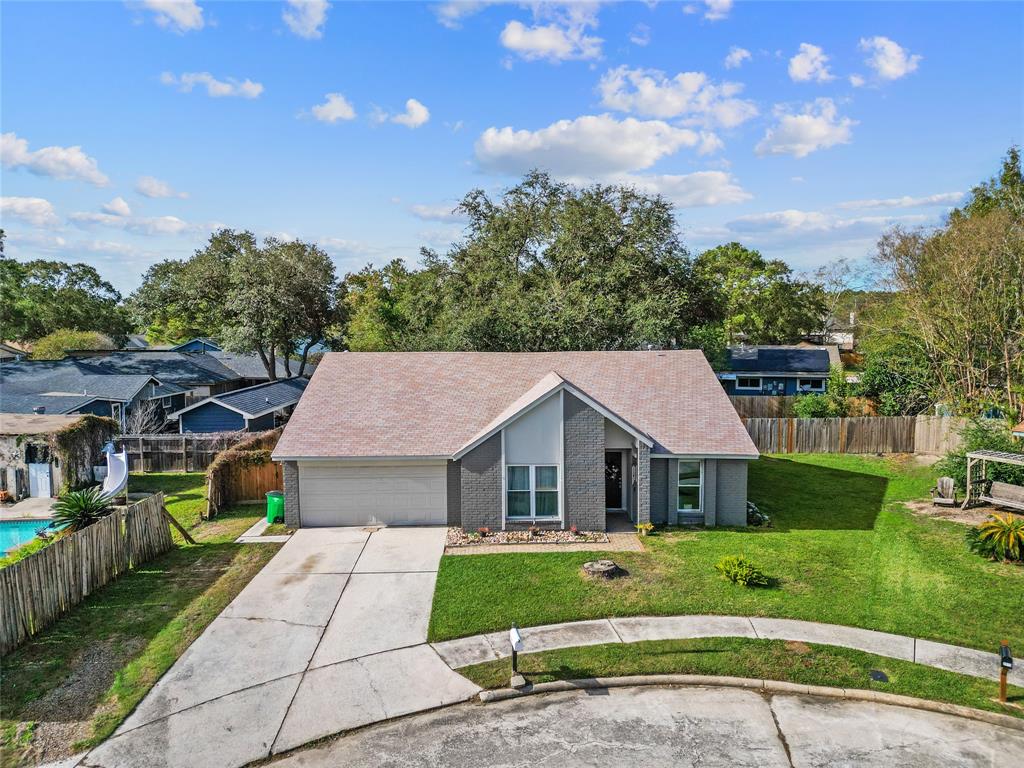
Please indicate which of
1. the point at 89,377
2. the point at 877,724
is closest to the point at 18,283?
the point at 89,377

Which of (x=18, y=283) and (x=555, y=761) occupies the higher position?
(x=18, y=283)

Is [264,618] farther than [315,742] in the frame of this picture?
Yes


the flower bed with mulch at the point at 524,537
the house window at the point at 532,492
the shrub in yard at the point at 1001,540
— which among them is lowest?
the flower bed with mulch at the point at 524,537

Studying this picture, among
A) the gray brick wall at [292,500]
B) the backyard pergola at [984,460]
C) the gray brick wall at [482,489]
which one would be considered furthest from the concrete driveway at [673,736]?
the backyard pergola at [984,460]

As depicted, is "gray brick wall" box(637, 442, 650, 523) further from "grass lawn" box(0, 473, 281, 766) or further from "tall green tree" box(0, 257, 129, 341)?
"tall green tree" box(0, 257, 129, 341)

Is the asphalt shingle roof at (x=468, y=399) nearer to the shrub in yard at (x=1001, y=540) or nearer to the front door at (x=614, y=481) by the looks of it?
the front door at (x=614, y=481)

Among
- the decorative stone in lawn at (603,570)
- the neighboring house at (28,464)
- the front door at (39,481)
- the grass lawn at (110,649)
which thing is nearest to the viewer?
the grass lawn at (110,649)

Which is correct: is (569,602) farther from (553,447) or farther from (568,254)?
(568,254)
